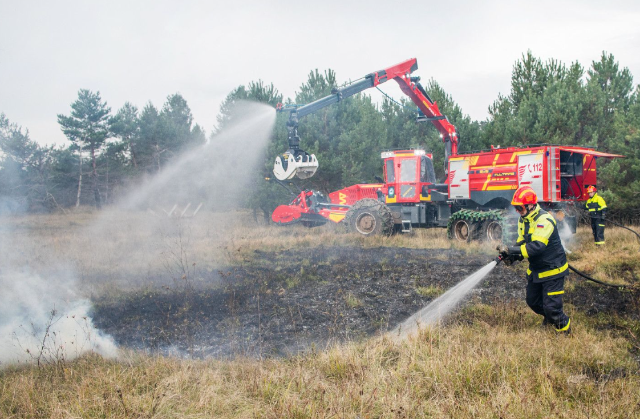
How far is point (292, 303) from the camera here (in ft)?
25.4

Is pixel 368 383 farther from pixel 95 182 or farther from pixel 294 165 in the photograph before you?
pixel 95 182

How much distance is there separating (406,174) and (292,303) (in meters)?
8.25

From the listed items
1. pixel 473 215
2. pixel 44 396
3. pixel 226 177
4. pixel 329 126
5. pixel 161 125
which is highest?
pixel 161 125

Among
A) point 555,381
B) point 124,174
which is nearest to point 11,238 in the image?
point 555,381

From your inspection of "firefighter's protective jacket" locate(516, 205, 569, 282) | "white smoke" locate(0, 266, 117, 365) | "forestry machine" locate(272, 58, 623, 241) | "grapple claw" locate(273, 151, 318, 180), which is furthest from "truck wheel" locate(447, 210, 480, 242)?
"white smoke" locate(0, 266, 117, 365)

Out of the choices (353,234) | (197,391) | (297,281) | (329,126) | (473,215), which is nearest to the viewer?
(197,391)

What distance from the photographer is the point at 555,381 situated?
429 cm

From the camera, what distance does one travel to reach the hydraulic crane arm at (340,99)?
12.8 metres

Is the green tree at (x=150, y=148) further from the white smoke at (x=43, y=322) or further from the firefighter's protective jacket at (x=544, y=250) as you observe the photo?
the firefighter's protective jacket at (x=544, y=250)

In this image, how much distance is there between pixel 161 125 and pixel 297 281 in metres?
27.4

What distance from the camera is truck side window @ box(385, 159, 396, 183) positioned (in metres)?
15.1

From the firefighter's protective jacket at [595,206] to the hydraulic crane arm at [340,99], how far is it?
4544mm

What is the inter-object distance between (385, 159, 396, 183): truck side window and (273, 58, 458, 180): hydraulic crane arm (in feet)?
6.17

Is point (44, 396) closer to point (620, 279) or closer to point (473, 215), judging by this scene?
point (620, 279)
